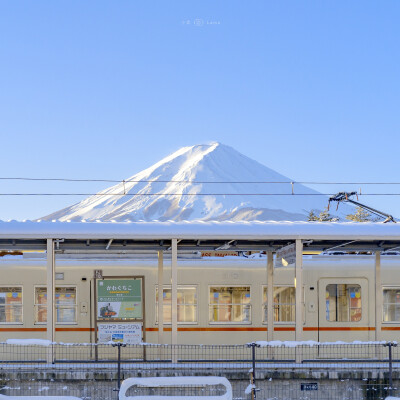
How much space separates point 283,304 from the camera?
16.3 m

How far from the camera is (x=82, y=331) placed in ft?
51.8

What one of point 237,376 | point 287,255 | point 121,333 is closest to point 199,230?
point 287,255

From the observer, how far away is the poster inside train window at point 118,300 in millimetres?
15336

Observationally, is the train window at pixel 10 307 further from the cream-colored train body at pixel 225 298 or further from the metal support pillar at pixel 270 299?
the metal support pillar at pixel 270 299

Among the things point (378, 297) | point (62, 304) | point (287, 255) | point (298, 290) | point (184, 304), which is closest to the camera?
point (298, 290)

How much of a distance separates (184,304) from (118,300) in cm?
162

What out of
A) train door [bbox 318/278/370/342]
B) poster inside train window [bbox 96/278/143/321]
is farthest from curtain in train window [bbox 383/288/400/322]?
poster inside train window [bbox 96/278/143/321]

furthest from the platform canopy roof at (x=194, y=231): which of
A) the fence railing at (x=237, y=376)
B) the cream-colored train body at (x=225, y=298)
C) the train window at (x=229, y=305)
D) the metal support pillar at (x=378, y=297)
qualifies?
the train window at (x=229, y=305)

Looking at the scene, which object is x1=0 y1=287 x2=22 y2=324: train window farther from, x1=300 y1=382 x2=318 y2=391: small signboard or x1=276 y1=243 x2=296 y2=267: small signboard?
x1=300 y1=382 x2=318 y2=391: small signboard

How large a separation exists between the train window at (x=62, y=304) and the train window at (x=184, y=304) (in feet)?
7.00

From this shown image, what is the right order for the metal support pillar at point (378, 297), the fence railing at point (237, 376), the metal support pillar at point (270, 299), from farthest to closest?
1. the metal support pillar at point (378, 297)
2. the metal support pillar at point (270, 299)
3. the fence railing at point (237, 376)

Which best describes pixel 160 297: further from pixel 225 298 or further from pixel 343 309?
pixel 343 309

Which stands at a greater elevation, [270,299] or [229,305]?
[270,299]

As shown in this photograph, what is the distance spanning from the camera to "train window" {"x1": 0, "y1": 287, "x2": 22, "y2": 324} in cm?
1583
